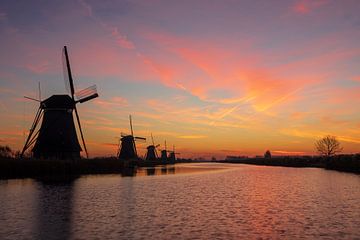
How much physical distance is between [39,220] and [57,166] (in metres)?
30.5

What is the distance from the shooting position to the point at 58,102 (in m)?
55.8

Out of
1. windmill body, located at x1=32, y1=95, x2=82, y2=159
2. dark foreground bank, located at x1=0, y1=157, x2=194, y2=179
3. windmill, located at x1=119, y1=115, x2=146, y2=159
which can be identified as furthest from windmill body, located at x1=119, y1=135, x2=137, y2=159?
windmill body, located at x1=32, y1=95, x2=82, y2=159

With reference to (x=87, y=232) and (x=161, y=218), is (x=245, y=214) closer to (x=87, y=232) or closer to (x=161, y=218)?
(x=161, y=218)

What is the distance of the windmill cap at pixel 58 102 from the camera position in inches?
2184

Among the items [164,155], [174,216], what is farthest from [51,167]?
[164,155]

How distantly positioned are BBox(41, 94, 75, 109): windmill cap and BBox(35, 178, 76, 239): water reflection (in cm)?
2855

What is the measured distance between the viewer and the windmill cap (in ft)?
182

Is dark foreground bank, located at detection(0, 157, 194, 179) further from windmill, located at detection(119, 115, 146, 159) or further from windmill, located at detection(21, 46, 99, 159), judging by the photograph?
windmill, located at detection(119, 115, 146, 159)

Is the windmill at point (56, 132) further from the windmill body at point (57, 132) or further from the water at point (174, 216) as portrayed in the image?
the water at point (174, 216)

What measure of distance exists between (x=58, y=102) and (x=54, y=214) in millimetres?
39088

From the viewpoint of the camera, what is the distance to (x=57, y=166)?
46.7 metres

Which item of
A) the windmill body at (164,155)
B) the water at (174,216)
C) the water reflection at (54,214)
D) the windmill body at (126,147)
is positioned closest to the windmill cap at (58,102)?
the water reflection at (54,214)

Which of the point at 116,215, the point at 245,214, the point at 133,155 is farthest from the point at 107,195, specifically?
the point at 133,155

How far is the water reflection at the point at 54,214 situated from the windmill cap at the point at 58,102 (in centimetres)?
2855
